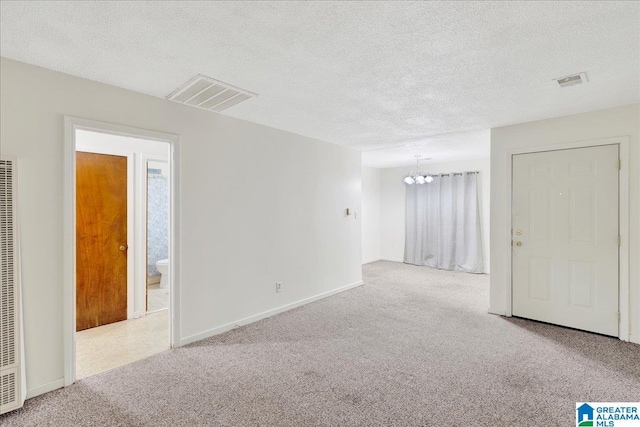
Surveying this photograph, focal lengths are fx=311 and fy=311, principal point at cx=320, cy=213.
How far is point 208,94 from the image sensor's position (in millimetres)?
2842

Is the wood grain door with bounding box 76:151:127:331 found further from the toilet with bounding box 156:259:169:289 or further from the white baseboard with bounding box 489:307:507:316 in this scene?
the white baseboard with bounding box 489:307:507:316

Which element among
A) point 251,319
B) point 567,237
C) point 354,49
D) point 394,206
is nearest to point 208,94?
point 354,49

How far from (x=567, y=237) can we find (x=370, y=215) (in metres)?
4.67

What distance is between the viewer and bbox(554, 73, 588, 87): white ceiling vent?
2.44 metres

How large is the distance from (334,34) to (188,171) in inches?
78.9

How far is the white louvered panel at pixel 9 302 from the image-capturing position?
2055mm

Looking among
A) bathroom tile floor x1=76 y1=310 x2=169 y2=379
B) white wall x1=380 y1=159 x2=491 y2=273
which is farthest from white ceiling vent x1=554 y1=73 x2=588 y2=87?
white wall x1=380 y1=159 x2=491 y2=273

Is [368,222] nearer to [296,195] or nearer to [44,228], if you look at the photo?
[296,195]

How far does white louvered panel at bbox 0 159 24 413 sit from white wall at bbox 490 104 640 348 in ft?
15.4

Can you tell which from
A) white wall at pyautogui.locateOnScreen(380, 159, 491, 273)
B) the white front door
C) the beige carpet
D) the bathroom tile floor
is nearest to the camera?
the beige carpet

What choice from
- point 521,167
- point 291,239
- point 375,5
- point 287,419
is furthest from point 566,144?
point 287,419

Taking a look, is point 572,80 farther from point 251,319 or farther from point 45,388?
point 45,388

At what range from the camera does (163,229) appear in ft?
18.9

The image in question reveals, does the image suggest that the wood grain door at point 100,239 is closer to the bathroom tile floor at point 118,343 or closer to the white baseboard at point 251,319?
the bathroom tile floor at point 118,343
